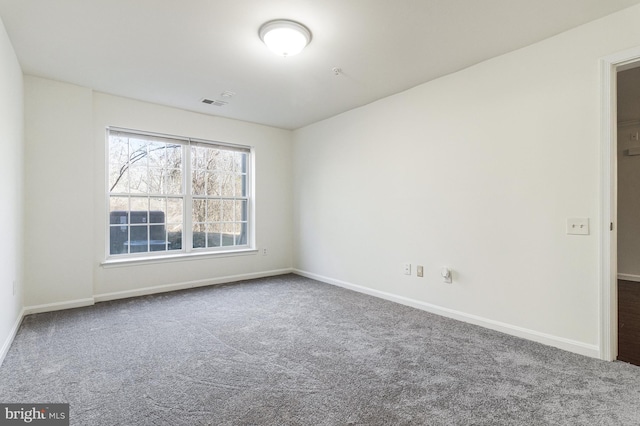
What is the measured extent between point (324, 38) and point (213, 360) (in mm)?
2682

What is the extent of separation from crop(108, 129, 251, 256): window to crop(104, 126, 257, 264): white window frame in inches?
0.5

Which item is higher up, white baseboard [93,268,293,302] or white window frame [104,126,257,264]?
white window frame [104,126,257,264]

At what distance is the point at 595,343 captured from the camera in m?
2.41

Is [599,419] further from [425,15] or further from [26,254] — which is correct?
[26,254]

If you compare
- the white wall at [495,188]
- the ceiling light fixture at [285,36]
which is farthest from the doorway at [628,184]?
the ceiling light fixture at [285,36]

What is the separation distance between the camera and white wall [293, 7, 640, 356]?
2479 mm

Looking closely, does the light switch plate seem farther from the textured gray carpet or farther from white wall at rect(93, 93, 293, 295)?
white wall at rect(93, 93, 293, 295)

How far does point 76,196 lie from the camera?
368cm

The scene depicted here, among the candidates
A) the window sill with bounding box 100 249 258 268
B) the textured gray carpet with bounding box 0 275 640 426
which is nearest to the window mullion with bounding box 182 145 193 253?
the window sill with bounding box 100 249 258 268

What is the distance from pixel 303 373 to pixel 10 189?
9.49 ft

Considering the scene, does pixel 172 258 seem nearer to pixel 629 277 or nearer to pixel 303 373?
pixel 303 373

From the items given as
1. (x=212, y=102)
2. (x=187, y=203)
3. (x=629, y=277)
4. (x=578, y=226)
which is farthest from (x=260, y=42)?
(x=629, y=277)

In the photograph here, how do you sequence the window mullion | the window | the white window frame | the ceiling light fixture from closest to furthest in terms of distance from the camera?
the ceiling light fixture
the white window frame
the window
the window mullion

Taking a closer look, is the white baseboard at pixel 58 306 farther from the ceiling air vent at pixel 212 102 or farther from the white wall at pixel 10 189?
the ceiling air vent at pixel 212 102
